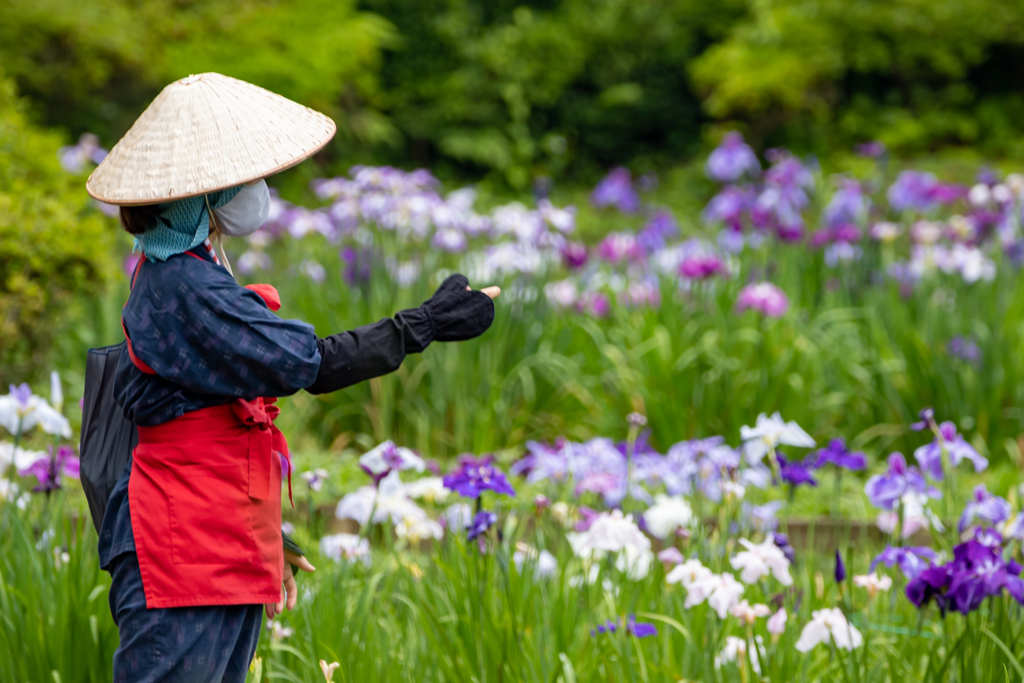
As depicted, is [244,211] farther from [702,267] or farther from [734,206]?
[734,206]

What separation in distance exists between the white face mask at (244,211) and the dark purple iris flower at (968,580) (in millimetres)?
1311

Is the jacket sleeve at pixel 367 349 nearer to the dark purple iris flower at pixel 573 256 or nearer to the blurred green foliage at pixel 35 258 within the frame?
the blurred green foliage at pixel 35 258

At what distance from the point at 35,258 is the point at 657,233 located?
10.6 ft

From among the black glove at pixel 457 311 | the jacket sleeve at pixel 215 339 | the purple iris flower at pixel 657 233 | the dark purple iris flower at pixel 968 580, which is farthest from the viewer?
the purple iris flower at pixel 657 233

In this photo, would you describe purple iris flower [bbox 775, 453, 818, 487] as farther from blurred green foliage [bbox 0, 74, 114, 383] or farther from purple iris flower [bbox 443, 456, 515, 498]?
blurred green foliage [bbox 0, 74, 114, 383]

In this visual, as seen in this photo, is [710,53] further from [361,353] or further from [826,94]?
[361,353]

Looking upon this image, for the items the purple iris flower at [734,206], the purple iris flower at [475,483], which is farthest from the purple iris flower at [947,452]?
the purple iris flower at [734,206]

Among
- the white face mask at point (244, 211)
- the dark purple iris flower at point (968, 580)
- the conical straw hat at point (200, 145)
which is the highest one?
the conical straw hat at point (200, 145)

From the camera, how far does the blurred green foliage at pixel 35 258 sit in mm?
3305

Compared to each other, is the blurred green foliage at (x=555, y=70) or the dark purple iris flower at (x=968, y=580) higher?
the blurred green foliage at (x=555, y=70)

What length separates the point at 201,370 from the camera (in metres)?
1.35

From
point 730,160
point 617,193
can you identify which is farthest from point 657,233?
point 730,160

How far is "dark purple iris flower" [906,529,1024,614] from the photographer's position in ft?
5.28

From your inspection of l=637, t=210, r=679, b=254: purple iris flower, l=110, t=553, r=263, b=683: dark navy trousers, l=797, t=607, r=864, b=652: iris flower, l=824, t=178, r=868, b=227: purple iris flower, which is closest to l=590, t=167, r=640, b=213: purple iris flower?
l=637, t=210, r=679, b=254: purple iris flower
